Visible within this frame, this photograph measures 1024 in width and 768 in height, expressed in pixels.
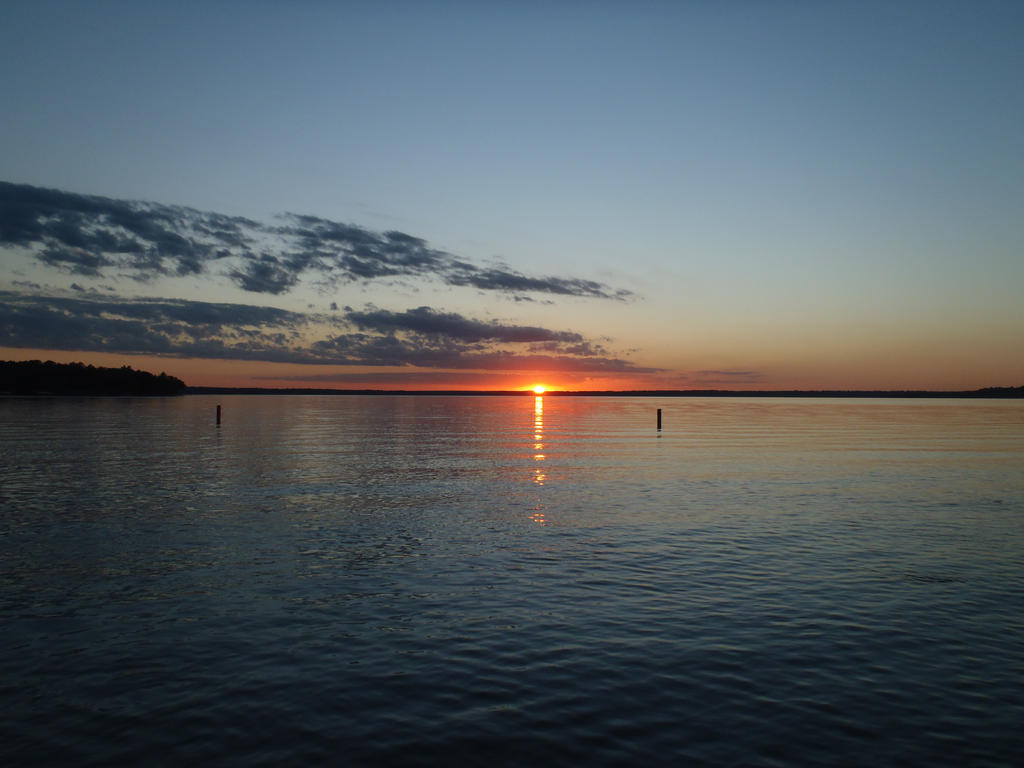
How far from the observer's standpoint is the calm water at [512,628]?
9.27 meters

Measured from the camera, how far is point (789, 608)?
48.5ft

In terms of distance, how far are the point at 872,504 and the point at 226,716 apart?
27233 millimetres

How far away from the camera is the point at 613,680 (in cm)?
1112

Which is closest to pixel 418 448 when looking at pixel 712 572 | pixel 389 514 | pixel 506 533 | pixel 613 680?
pixel 389 514

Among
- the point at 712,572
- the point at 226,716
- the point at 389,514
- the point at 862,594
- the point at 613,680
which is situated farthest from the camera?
the point at 389,514

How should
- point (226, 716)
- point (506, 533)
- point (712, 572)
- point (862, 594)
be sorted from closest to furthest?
point (226, 716) → point (862, 594) → point (712, 572) → point (506, 533)

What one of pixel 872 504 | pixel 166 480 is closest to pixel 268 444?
pixel 166 480

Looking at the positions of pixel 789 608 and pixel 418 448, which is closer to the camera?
pixel 789 608

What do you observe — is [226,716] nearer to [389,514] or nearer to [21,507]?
[389,514]

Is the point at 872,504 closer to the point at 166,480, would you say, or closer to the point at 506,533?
the point at 506,533

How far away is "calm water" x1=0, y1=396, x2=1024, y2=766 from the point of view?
9.27 metres

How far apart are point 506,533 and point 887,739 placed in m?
15.4

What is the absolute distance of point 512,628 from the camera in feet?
45.0

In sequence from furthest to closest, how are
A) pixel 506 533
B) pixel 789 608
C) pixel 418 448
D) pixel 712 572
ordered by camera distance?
pixel 418 448
pixel 506 533
pixel 712 572
pixel 789 608
